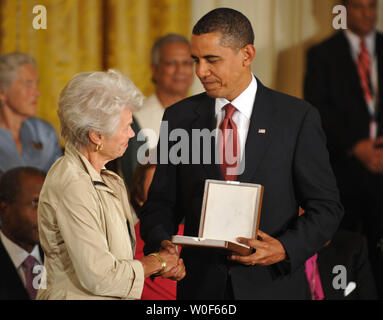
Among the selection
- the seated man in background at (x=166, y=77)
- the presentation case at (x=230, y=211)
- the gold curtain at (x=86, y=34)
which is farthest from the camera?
the gold curtain at (x=86, y=34)

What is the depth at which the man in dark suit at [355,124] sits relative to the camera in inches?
171

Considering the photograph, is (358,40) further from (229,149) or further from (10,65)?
(229,149)

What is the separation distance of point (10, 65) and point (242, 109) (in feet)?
8.55

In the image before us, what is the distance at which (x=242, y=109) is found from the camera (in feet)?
7.16

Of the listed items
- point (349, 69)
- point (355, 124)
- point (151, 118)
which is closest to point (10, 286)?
point (151, 118)

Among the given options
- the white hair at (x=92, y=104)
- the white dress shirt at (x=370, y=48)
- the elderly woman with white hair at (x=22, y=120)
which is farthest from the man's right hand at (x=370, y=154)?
the white hair at (x=92, y=104)

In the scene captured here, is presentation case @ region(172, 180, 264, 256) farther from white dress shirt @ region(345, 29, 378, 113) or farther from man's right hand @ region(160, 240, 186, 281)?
white dress shirt @ region(345, 29, 378, 113)

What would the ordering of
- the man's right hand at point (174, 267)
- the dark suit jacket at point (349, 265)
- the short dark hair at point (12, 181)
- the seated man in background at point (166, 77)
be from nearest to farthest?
1. the man's right hand at point (174, 267)
2. the dark suit jacket at point (349, 265)
3. the short dark hair at point (12, 181)
4. the seated man in background at point (166, 77)

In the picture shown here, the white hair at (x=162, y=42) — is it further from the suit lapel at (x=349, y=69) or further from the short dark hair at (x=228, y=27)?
the short dark hair at (x=228, y=27)

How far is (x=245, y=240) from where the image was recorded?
1978 mm

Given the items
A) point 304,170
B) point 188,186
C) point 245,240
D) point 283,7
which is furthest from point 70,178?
point 283,7

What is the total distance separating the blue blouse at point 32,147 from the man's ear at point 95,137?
2.35m

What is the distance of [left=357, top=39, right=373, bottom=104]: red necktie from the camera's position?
445 centimetres

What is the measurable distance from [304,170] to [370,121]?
248 cm
